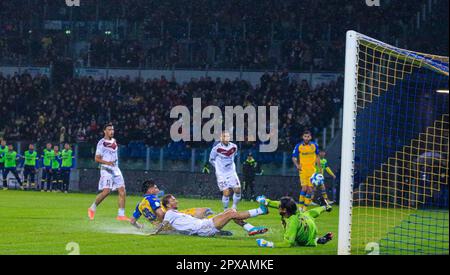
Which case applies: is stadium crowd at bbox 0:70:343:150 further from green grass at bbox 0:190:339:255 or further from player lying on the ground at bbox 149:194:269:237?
player lying on the ground at bbox 149:194:269:237

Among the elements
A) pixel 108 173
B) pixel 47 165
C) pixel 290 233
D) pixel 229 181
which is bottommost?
pixel 47 165

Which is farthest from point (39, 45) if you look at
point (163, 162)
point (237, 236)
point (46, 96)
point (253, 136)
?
point (237, 236)

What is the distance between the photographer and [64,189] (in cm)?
3341

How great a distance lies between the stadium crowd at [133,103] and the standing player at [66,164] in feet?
5.17

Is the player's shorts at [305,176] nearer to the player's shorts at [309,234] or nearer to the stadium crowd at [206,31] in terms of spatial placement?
the player's shorts at [309,234]

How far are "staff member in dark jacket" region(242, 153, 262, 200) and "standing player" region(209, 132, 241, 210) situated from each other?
925 centimetres

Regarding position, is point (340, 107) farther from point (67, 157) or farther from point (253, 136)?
point (67, 157)

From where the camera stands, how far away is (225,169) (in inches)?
818

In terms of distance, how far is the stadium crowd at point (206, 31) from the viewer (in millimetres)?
34844

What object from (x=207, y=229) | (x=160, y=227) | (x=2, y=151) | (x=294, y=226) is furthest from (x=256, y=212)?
(x=2, y=151)

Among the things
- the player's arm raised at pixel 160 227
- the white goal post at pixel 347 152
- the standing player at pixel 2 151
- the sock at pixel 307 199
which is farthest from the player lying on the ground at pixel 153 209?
→ the standing player at pixel 2 151

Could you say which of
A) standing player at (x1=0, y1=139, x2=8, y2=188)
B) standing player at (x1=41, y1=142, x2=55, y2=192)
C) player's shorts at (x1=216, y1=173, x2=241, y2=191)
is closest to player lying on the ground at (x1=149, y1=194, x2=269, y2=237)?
player's shorts at (x1=216, y1=173, x2=241, y2=191)

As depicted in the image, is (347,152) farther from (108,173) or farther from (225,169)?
(225,169)

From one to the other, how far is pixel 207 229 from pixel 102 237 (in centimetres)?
175
